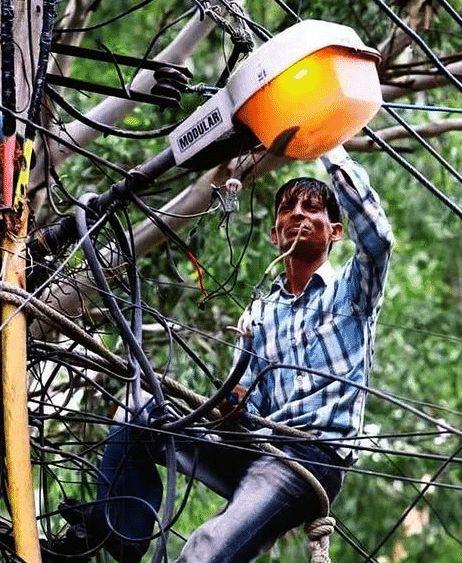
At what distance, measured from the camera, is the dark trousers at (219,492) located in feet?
15.8

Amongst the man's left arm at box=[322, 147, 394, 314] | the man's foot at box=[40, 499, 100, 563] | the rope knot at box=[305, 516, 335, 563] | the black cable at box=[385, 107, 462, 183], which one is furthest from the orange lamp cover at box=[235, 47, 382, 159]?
the man's foot at box=[40, 499, 100, 563]

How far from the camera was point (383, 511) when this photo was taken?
13133 mm

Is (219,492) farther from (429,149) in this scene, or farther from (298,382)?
(429,149)

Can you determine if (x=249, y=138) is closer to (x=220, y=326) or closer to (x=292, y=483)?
(x=292, y=483)

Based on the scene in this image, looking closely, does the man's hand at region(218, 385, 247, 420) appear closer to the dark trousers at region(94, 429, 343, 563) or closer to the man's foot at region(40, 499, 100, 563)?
the dark trousers at region(94, 429, 343, 563)

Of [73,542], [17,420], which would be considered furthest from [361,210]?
[73,542]

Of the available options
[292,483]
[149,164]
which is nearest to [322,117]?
[149,164]

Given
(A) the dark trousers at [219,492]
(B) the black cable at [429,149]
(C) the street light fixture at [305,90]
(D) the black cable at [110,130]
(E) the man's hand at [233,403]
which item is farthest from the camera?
(B) the black cable at [429,149]

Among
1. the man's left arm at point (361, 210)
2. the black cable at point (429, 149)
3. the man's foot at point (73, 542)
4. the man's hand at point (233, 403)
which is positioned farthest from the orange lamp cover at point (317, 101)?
the man's foot at point (73, 542)

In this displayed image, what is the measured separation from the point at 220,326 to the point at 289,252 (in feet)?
17.3

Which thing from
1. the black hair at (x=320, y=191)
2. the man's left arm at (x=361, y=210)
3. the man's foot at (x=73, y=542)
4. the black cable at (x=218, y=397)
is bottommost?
the man's foot at (x=73, y=542)

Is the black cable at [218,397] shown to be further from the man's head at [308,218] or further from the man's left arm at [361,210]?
the man's head at [308,218]

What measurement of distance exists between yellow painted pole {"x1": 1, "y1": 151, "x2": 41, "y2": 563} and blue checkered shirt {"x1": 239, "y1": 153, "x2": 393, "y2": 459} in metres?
0.80

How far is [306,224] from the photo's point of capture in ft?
17.3
